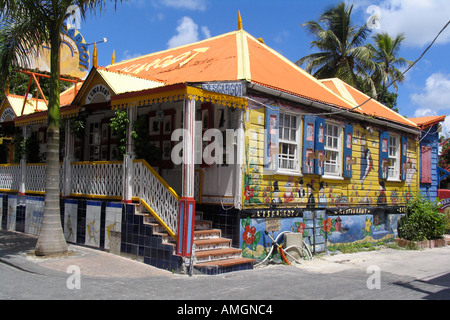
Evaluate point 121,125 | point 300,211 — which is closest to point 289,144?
point 300,211

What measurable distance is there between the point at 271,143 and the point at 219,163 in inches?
52.5

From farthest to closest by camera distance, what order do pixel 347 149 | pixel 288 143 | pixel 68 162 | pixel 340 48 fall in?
pixel 340 48
pixel 347 149
pixel 68 162
pixel 288 143

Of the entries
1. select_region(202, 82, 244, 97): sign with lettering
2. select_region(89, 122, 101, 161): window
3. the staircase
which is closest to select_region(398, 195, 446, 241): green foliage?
the staircase

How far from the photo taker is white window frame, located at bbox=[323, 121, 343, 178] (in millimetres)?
12180

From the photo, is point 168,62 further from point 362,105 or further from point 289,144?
point 362,105

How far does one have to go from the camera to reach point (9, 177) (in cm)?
1501

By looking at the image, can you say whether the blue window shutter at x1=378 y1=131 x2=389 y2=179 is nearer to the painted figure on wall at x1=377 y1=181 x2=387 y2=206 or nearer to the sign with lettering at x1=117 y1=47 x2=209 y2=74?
the painted figure on wall at x1=377 y1=181 x2=387 y2=206

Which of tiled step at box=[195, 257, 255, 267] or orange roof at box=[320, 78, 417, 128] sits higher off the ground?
orange roof at box=[320, 78, 417, 128]

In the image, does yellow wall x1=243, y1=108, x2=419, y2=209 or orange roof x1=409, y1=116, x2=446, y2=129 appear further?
orange roof x1=409, y1=116, x2=446, y2=129

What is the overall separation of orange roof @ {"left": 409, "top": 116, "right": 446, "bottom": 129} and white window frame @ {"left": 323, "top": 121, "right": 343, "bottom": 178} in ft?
17.2

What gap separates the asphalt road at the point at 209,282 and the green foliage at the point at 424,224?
3514mm
